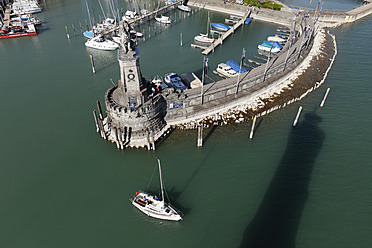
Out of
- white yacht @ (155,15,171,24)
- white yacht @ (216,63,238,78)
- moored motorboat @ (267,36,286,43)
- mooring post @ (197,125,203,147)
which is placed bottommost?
mooring post @ (197,125,203,147)

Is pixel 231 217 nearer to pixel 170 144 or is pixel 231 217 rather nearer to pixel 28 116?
pixel 170 144

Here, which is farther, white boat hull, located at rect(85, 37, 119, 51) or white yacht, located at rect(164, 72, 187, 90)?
white boat hull, located at rect(85, 37, 119, 51)

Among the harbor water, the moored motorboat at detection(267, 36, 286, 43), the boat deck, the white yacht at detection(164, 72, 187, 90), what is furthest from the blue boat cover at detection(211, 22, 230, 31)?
the boat deck

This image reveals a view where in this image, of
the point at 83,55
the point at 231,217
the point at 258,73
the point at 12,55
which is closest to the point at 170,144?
the point at 231,217

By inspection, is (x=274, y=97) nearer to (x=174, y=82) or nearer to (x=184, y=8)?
(x=174, y=82)

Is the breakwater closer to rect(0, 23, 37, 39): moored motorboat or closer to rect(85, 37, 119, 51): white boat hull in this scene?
rect(85, 37, 119, 51): white boat hull

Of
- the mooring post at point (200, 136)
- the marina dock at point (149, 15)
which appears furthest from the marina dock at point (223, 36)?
the mooring post at point (200, 136)

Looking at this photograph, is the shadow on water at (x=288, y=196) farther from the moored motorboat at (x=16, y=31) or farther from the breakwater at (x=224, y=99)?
the moored motorboat at (x=16, y=31)
